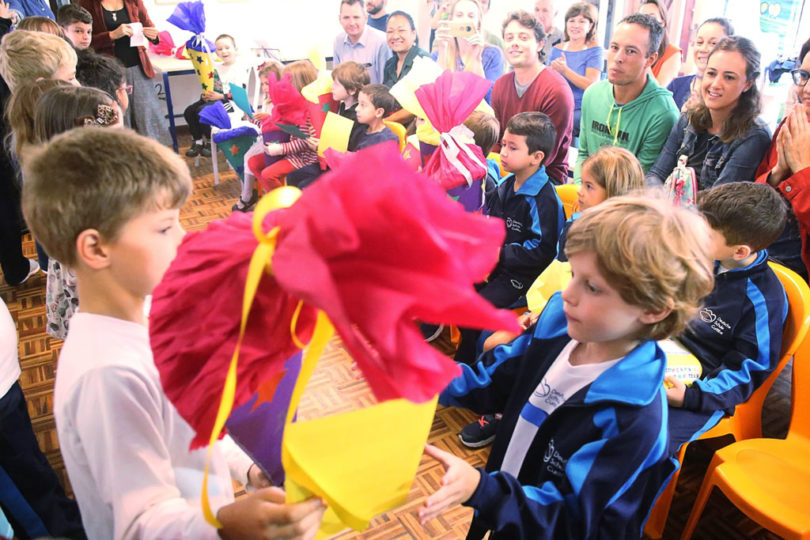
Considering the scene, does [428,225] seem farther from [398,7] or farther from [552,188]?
[398,7]

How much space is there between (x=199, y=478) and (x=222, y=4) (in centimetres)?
684

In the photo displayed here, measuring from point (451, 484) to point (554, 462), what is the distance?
32cm

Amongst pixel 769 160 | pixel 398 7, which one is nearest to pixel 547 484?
pixel 769 160

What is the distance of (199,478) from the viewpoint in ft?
2.93

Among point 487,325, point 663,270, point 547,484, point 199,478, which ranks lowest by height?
point 547,484

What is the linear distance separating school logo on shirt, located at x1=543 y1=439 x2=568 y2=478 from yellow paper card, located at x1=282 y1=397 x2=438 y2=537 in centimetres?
56

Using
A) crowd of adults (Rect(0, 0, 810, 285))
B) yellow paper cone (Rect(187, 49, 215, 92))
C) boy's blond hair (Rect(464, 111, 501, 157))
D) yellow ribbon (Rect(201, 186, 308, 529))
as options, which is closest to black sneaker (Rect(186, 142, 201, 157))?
crowd of adults (Rect(0, 0, 810, 285))

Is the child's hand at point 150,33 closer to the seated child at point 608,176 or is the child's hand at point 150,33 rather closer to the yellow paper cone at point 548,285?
the seated child at point 608,176

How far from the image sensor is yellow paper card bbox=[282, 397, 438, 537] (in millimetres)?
571

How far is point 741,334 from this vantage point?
1651mm

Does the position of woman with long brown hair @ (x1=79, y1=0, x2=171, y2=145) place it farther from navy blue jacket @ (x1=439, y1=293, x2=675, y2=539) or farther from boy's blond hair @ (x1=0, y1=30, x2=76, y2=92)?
navy blue jacket @ (x1=439, y1=293, x2=675, y2=539)

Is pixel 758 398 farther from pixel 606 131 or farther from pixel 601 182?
pixel 606 131

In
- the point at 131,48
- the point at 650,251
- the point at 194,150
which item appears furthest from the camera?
the point at 194,150

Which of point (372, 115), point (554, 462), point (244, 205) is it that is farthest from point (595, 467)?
point (244, 205)
